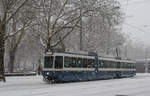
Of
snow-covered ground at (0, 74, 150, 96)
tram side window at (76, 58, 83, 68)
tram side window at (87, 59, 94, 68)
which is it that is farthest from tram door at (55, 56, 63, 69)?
tram side window at (87, 59, 94, 68)

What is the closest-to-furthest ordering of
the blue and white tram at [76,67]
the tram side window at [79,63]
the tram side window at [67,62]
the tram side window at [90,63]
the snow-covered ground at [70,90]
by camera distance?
the snow-covered ground at [70,90] < the blue and white tram at [76,67] < the tram side window at [67,62] < the tram side window at [79,63] < the tram side window at [90,63]

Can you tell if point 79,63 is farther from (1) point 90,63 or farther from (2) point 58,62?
(2) point 58,62

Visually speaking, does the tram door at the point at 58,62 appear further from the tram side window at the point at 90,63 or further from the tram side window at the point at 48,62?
the tram side window at the point at 90,63

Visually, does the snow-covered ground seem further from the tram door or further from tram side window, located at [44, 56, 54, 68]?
tram side window, located at [44, 56, 54, 68]

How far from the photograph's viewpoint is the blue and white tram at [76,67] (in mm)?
26109

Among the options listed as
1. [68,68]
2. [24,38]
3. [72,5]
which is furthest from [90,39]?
[68,68]

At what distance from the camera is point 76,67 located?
2823 cm

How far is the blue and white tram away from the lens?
26109 mm

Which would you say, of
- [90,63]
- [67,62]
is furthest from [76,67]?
[90,63]

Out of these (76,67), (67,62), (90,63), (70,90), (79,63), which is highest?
(67,62)

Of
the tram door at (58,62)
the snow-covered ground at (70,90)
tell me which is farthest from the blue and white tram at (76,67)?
the snow-covered ground at (70,90)

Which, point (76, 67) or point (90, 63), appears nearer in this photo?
point (76, 67)

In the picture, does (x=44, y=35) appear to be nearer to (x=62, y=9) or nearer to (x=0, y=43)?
(x=62, y=9)

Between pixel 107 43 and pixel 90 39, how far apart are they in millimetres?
3746
